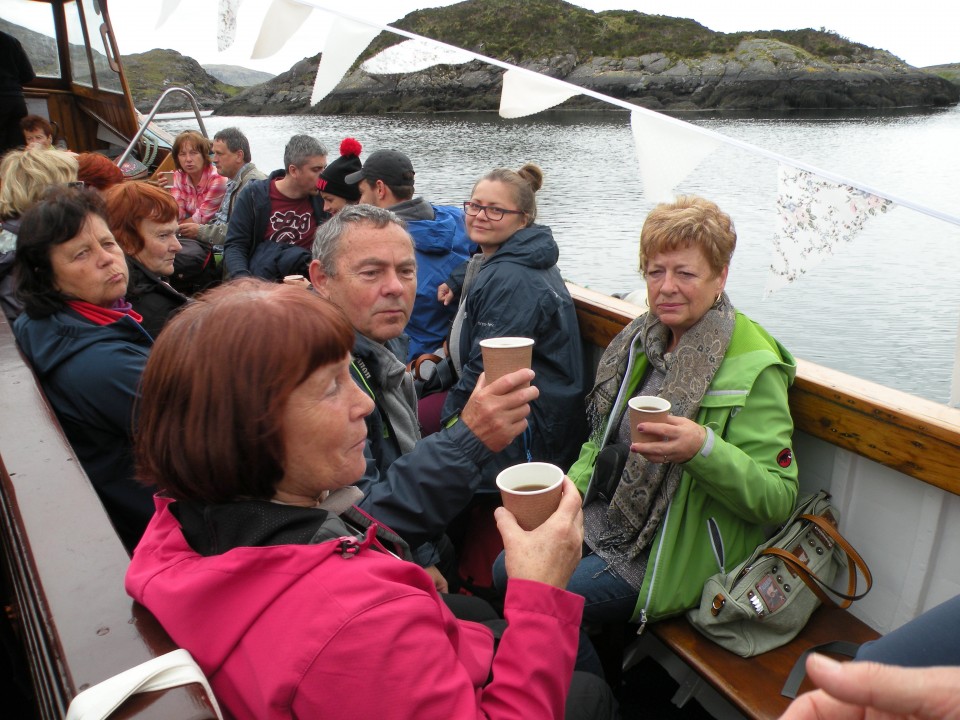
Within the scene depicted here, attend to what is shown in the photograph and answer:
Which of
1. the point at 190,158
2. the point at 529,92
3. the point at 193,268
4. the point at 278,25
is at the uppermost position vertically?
the point at 278,25

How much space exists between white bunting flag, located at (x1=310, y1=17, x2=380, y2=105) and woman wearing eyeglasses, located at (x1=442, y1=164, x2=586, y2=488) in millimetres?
980

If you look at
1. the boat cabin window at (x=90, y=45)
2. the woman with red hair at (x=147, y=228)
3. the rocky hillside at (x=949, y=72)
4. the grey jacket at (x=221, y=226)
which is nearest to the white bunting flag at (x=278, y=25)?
the woman with red hair at (x=147, y=228)

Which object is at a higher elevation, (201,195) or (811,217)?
(811,217)

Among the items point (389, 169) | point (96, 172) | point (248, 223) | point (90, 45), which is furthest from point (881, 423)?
point (90, 45)

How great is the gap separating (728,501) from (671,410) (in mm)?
295

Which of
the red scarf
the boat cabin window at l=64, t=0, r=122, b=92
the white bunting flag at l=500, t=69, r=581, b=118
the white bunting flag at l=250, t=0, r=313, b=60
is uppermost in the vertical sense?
the boat cabin window at l=64, t=0, r=122, b=92

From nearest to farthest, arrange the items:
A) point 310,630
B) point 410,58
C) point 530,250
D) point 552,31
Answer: point 310,630
point 530,250
point 410,58
point 552,31

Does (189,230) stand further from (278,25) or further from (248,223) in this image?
(278,25)

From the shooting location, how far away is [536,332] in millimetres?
2873

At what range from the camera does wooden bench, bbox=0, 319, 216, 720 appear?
0.89 meters

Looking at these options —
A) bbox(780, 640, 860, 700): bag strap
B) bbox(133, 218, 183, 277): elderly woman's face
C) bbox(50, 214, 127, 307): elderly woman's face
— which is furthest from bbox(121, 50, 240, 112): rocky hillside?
bbox(780, 640, 860, 700): bag strap


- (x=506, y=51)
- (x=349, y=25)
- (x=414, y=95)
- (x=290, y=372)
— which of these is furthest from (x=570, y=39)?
(x=414, y=95)

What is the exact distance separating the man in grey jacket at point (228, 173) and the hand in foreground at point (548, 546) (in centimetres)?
482

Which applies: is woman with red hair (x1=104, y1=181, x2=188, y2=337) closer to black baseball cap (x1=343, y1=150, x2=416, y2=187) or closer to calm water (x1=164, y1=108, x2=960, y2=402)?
black baseball cap (x1=343, y1=150, x2=416, y2=187)
